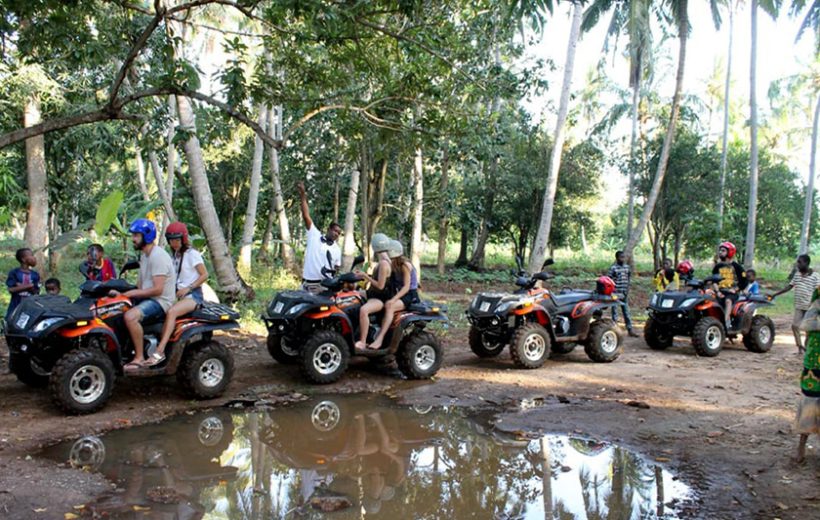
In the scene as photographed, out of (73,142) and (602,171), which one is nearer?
(73,142)

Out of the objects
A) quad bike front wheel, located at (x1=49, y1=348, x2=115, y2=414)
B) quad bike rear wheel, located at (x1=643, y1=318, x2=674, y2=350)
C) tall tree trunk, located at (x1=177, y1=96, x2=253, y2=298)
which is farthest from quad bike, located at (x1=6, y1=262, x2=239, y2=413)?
quad bike rear wheel, located at (x1=643, y1=318, x2=674, y2=350)

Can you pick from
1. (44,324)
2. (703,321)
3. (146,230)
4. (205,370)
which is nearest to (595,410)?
(205,370)

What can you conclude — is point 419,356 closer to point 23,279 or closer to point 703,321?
point 703,321

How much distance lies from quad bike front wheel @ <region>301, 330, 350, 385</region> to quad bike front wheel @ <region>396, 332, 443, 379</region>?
767mm

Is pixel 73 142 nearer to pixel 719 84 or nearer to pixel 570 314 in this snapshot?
pixel 570 314

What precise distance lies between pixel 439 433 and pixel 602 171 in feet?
80.7

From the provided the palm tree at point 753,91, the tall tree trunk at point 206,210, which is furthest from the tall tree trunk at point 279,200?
the palm tree at point 753,91

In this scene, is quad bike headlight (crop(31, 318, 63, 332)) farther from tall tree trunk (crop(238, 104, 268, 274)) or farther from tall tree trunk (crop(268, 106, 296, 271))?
tall tree trunk (crop(238, 104, 268, 274))

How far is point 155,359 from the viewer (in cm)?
688

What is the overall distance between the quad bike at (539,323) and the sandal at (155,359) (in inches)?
171

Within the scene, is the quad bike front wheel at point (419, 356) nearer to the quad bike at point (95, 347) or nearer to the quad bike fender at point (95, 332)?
the quad bike at point (95, 347)

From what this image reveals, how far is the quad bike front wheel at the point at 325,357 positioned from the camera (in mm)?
7918

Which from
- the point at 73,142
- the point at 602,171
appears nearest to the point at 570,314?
the point at 73,142

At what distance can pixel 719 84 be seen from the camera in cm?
4228
